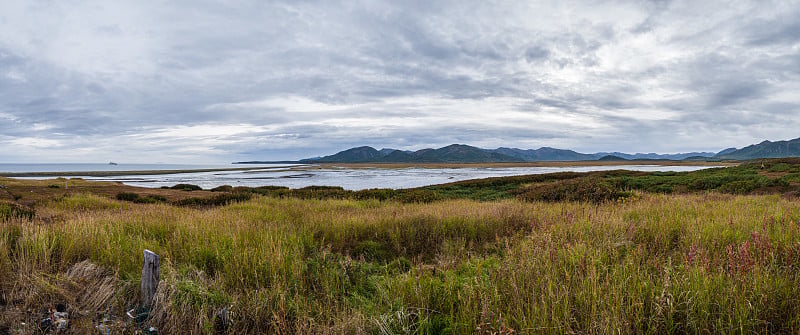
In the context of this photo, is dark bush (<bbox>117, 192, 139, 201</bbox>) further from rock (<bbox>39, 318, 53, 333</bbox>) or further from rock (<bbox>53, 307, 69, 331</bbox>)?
rock (<bbox>39, 318, 53, 333</bbox>)

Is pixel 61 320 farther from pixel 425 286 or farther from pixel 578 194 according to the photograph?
pixel 578 194

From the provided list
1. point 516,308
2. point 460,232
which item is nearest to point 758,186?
point 460,232

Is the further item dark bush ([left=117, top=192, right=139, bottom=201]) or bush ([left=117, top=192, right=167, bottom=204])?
dark bush ([left=117, top=192, right=139, bottom=201])

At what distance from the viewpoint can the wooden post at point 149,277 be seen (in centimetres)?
427

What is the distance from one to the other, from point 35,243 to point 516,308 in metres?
6.97

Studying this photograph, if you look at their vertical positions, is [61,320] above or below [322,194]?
above

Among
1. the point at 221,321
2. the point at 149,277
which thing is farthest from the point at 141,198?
the point at 221,321

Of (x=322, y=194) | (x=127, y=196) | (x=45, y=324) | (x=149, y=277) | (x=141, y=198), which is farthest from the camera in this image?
(x=322, y=194)

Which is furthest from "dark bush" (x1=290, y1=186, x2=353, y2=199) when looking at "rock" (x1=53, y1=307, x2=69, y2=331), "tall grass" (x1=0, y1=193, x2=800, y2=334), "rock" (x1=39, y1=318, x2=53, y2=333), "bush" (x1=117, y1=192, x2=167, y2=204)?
"rock" (x1=39, y1=318, x2=53, y2=333)

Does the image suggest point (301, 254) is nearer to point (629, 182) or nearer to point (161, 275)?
point (161, 275)

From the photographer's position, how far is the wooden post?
4.27 meters

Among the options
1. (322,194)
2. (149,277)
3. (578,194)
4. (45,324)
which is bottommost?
(322,194)

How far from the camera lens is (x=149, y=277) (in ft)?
14.3

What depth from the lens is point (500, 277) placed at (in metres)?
4.13
